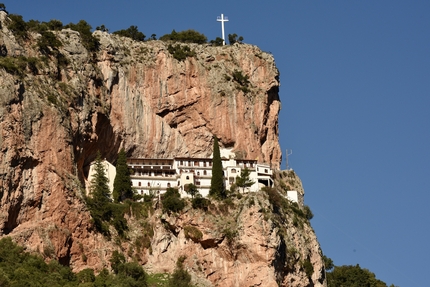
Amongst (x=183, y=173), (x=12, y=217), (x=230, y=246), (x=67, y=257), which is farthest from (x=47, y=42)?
(x=230, y=246)

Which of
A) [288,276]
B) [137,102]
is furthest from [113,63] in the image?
[288,276]

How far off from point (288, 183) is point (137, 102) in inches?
739

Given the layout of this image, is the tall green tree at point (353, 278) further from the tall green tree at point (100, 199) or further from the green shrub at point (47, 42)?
the green shrub at point (47, 42)

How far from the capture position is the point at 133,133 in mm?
117062

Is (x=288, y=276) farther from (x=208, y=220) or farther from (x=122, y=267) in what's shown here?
(x=122, y=267)

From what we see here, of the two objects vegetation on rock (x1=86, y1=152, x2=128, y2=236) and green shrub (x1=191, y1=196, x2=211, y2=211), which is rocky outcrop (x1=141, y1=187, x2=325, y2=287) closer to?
green shrub (x1=191, y1=196, x2=211, y2=211)

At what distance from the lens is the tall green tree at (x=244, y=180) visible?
365 feet

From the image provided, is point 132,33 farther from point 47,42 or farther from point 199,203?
point 199,203

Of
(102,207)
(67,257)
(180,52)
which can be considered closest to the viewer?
(67,257)

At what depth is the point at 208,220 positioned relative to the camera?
4134 inches

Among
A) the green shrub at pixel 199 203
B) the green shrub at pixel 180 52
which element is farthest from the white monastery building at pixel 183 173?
the green shrub at pixel 180 52

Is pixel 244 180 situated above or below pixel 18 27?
below

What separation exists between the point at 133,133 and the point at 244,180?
45.4 ft

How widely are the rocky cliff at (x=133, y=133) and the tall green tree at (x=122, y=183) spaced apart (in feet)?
10.2
